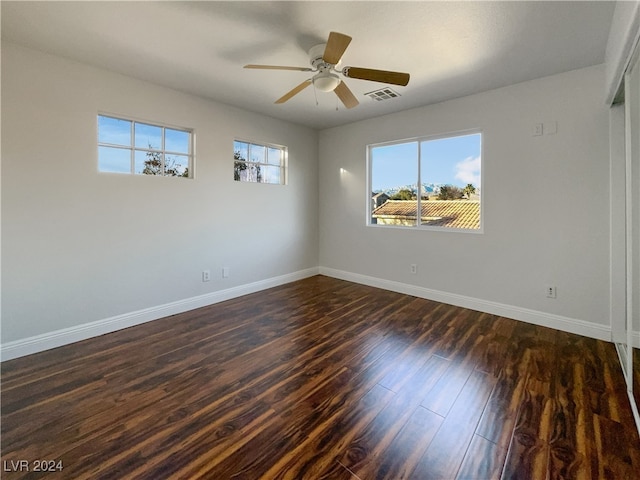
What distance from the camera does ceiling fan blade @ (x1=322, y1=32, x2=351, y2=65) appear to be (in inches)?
72.6

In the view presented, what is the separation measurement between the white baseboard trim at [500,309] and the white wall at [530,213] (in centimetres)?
1

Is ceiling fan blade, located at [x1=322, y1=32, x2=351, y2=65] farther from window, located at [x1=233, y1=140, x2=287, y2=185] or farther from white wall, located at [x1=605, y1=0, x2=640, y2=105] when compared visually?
window, located at [x1=233, y1=140, x2=287, y2=185]

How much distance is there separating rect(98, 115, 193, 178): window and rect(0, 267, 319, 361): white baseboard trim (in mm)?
1567

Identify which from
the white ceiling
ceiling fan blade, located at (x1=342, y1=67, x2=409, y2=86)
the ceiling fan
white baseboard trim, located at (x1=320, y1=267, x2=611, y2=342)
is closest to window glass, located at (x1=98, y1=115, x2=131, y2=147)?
the white ceiling

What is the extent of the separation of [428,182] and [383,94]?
1.35 m

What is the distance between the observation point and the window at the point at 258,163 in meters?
4.12

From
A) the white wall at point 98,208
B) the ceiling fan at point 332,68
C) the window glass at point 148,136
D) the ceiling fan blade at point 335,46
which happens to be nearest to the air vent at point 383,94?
the ceiling fan at point 332,68

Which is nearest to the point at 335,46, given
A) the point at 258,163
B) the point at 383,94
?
the point at 383,94

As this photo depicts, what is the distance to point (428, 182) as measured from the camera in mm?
4051

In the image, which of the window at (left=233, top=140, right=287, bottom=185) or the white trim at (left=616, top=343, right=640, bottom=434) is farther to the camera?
the window at (left=233, top=140, right=287, bottom=185)

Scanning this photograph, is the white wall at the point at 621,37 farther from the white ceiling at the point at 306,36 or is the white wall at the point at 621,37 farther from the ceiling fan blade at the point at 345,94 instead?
the ceiling fan blade at the point at 345,94

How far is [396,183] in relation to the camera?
4402 mm

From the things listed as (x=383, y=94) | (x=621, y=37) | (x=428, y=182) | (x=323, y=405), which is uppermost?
(x=383, y=94)

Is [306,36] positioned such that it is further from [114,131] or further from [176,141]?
[114,131]
